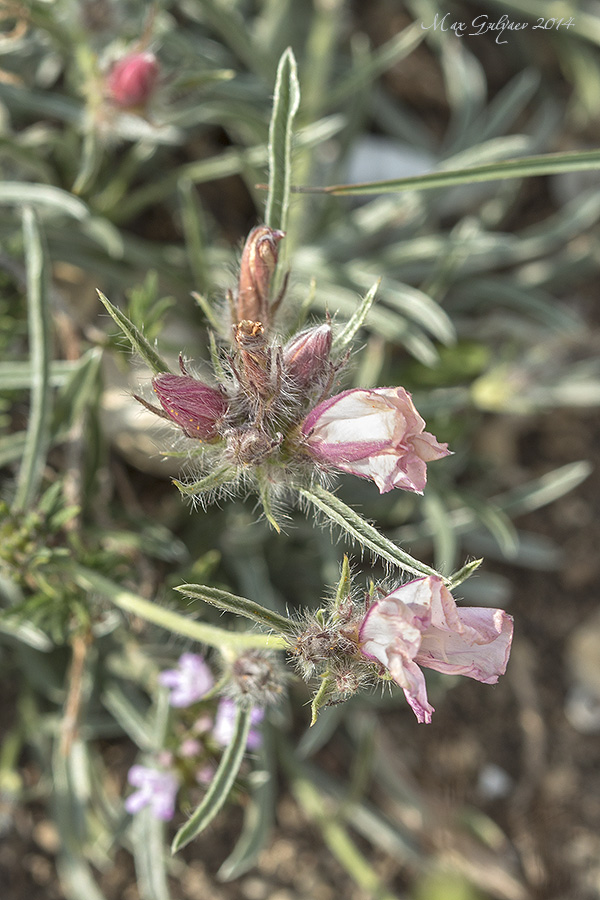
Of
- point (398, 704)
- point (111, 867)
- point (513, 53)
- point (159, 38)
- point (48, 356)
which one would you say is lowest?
point (111, 867)

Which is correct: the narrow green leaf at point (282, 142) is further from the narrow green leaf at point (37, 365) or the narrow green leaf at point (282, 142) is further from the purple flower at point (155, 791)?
the purple flower at point (155, 791)

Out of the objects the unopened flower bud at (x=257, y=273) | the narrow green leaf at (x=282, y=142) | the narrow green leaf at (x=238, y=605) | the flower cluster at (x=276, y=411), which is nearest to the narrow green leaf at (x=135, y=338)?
the flower cluster at (x=276, y=411)

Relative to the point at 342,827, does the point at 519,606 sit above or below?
above

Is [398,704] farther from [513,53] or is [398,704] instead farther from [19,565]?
[513,53]

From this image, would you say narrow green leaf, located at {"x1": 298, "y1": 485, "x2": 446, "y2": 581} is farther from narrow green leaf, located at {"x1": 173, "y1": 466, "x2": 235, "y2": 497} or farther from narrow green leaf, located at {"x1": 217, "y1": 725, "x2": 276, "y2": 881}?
narrow green leaf, located at {"x1": 217, "y1": 725, "x2": 276, "y2": 881}

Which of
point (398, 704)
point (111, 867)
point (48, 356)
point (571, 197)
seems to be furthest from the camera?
point (571, 197)

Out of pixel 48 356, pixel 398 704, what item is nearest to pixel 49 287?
pixel 48 356

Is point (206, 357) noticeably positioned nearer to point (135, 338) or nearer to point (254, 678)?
point (254, 678)

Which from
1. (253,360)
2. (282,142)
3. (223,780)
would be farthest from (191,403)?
(223,780)
